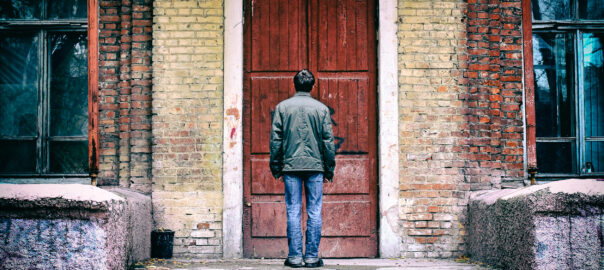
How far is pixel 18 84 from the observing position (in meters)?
6.34

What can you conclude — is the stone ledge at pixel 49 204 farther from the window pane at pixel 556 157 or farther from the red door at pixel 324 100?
the window pane at pixel 556 157

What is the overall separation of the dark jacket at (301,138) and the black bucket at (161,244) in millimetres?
1498

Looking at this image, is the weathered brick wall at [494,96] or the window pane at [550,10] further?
the window pane at [550,10]

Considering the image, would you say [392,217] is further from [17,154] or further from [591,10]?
[17,154]

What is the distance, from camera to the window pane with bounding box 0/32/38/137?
248 inches

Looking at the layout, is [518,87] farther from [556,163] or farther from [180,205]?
[180,205]

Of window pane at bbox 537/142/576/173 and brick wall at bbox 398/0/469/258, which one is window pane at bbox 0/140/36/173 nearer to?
brick wall at bbox 398/0/469/258

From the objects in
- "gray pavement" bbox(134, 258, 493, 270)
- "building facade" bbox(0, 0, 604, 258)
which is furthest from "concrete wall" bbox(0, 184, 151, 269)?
"building facade" bbox(0, 0, 604, 258)

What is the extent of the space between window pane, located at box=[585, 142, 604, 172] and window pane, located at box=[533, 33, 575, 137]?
0.25 meters

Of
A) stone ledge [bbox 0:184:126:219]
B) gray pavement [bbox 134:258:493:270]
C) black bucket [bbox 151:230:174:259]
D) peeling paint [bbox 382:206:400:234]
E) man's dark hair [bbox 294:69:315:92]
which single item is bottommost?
gray pavement [bbox 134:258:493:270]

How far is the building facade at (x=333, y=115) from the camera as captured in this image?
19.3 feet

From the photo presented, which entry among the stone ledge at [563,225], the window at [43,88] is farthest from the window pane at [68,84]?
the stone ledge at [563,225]

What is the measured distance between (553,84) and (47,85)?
577cm

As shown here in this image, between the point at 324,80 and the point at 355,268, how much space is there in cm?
208
